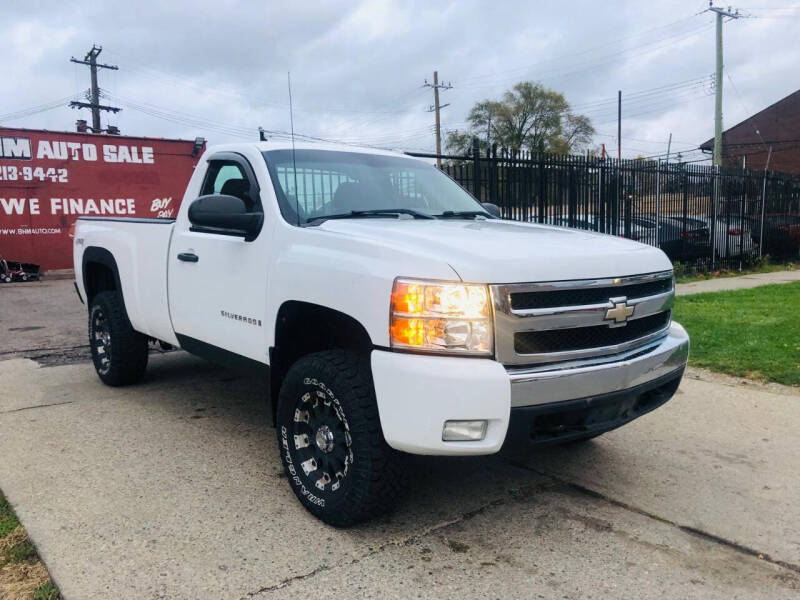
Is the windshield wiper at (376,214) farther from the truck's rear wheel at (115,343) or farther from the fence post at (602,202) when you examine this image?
the fence post at (602,202)

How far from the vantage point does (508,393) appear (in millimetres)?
2791

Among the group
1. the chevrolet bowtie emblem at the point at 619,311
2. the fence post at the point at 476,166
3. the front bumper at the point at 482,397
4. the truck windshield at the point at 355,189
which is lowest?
the front bumper at the point at 482,397

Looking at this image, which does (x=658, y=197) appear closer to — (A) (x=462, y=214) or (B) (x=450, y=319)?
(A) (x=462, y=214)

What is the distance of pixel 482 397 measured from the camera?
275cm

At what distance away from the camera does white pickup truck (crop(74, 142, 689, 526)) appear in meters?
2.83

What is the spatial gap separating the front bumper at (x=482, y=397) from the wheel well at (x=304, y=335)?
1.50 feet

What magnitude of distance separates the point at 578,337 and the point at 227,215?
6.52ft

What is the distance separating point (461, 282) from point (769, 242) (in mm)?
17500

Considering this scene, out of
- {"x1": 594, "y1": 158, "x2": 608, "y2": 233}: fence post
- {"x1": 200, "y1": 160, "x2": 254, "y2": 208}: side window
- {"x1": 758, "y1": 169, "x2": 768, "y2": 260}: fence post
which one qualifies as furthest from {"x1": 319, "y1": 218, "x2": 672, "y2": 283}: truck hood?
{"x1": 758, "y1": 169, "x2": 768, "y2": 260}: fence post

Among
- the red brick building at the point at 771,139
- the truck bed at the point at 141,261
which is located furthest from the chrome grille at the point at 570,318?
the red brick building at the point at 771,139

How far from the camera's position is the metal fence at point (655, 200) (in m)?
10.4

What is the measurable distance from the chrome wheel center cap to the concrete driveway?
0.39 meters

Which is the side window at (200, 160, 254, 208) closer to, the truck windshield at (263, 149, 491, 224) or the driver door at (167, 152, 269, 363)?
the driver door at (167, 152, 269, 363)

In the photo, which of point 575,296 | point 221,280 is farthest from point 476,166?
point 575,296
